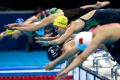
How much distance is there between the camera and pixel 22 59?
911 cm

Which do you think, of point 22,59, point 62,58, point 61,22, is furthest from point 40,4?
point 62,58

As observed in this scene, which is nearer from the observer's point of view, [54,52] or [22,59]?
[54,52]

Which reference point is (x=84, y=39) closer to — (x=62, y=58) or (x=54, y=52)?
(x=62, y=58)

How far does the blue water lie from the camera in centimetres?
835

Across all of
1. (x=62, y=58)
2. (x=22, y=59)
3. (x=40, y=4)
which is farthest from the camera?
(x=40, y=4)

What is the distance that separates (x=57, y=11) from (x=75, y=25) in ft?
6.10

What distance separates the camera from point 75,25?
4.75 metres

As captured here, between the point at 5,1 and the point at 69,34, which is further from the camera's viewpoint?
the point at 5,1

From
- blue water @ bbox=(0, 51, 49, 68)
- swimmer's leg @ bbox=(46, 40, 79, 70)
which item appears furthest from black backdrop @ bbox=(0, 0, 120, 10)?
swimmer's leg @ bbox=(46, 40, 79, 70)

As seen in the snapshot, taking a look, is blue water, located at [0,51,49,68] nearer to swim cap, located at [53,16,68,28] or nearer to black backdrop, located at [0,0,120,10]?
black backdrop, located at [0,0,120,10]

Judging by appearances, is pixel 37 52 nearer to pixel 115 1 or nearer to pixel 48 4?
pixel 48 4

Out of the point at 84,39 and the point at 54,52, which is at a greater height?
the point at 84,39

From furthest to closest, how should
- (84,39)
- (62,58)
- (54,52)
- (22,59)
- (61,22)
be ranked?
(22,59) → (61,22) → (54,52) → (62,58) → (84,39)

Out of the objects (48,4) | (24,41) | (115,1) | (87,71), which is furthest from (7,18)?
(87,71)
